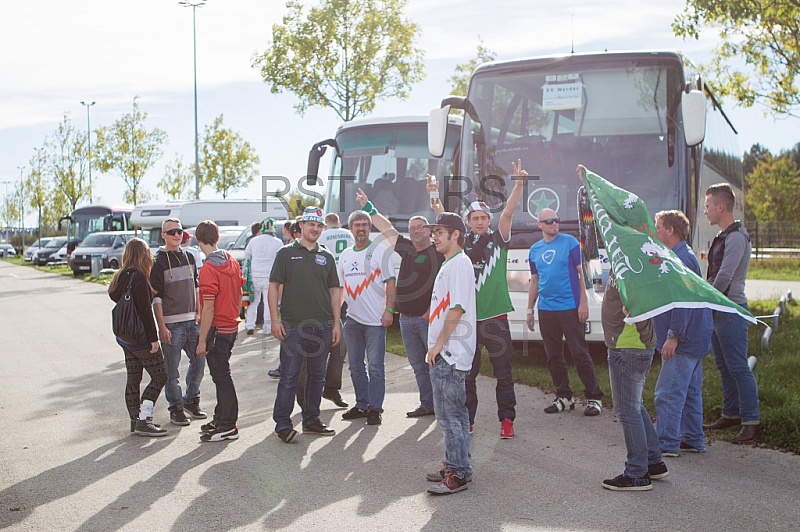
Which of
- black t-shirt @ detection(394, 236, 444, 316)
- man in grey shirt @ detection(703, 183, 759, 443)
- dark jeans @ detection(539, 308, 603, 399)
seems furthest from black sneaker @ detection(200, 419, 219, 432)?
man in grey shirt @ detection(703, 183, 759, 443)

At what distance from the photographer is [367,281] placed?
25.9ft

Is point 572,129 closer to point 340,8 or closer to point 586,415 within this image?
point 586,415

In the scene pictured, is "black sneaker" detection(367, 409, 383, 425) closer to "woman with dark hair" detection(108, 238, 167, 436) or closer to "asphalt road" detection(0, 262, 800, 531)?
"asphalt road" detection(0, 262, 800, 531)

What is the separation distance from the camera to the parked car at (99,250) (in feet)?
117

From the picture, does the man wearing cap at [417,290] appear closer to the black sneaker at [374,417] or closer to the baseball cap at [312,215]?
the black sneaker at [374,417]

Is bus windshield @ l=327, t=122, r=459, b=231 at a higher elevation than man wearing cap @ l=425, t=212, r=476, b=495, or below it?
higher

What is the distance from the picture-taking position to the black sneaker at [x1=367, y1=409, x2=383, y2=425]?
7.53 meters

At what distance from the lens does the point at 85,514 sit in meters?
5.06

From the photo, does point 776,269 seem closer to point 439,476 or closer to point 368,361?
point 368,361

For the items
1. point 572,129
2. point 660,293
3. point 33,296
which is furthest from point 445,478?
point 33,296

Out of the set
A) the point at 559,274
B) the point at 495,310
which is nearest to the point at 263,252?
the point at 559,274

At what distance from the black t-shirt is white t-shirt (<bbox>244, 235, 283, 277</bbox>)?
16.1 feet

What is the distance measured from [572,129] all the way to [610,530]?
629 centimetres

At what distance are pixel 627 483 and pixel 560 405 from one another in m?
2.49
